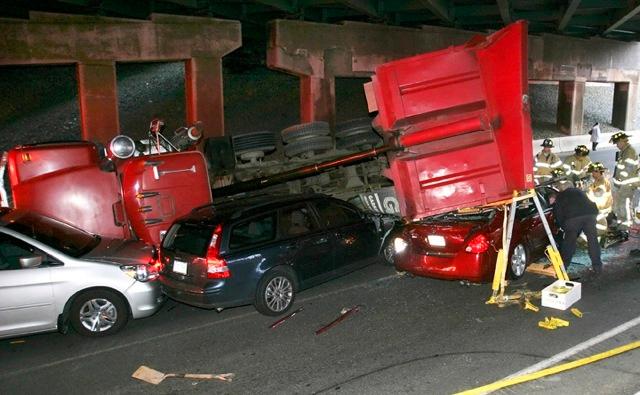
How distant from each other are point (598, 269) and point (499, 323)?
101 inches

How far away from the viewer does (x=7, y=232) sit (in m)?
6.69

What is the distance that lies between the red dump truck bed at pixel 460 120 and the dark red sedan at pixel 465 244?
0.74 meters

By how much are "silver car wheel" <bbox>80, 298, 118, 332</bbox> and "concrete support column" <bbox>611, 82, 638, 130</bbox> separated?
28.7 metres

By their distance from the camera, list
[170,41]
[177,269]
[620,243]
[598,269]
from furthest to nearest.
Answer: [170,41], [620,243], [598,269], [177,269]

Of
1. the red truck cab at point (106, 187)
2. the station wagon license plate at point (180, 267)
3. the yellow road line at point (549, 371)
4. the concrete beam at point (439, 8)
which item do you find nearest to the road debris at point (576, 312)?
the yellow road line at point (549, 371)

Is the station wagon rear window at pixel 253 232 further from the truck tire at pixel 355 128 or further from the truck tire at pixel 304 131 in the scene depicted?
the truck tire at pixel 355 128

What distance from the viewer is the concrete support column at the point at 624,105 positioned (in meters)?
28.4

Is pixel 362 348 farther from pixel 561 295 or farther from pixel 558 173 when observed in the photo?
pixel 558 173

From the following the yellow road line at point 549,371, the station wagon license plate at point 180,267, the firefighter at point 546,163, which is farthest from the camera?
the firefighter at point 546,163

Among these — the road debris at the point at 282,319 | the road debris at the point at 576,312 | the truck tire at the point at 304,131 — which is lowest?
the road debris at the point at 282,319

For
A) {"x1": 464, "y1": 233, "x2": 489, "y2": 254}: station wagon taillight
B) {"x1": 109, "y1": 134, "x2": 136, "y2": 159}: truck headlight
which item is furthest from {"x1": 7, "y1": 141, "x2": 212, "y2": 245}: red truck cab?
{"x1": 464, "y1": 233, "x2": 489, "y2": 254}: station wagon taillight

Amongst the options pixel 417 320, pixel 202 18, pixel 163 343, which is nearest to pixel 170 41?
pixel 202 18

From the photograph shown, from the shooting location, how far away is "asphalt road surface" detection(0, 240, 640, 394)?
521 cm

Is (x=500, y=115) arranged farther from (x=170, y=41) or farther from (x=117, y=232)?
(x=170, y=41)
